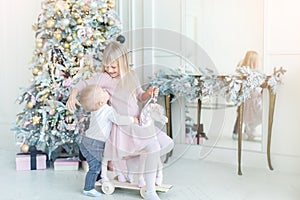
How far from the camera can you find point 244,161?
3.88 meters

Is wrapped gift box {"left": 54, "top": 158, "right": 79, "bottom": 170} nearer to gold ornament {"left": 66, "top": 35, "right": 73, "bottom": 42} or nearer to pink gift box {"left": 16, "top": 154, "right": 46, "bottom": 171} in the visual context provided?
pink gift box {"left": 16, "top": 154, "right": 46, "bottom": 171}

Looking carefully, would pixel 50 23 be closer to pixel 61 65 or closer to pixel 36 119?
pixel 61 65

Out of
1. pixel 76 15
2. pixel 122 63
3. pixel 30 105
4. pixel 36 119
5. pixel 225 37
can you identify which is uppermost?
pixel 76 15

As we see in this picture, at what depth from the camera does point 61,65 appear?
3646 mm

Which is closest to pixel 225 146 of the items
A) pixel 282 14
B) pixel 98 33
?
pixel 282 14

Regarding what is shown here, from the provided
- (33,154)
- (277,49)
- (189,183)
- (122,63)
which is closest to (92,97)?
(122,63)

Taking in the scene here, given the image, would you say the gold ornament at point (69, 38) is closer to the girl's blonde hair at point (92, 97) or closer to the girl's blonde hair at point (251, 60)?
the girl's blonde hair at point (92, 97)

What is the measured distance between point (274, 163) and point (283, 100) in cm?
56

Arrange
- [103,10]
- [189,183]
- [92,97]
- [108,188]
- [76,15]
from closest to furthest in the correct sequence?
[92,97], [108,188], [189,183], [76,15], [103,10]

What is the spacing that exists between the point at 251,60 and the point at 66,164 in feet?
6.15

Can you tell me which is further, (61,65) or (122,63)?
(61,65)

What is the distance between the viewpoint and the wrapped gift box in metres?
3.77

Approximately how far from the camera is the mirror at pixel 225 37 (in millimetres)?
3721

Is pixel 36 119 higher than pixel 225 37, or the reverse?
Result: pixel 225 37
